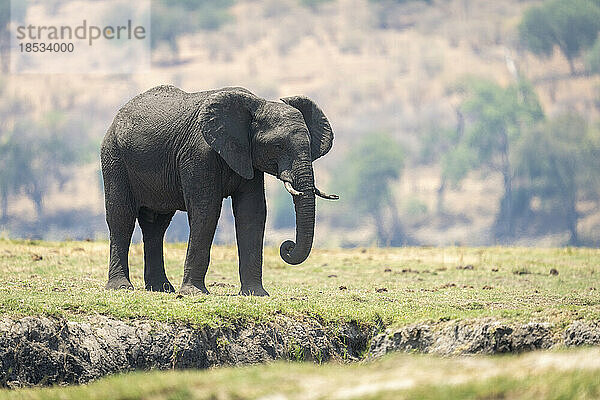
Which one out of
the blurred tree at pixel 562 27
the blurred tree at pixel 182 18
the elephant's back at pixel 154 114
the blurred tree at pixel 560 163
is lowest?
the elephant's back at pixel 154 114

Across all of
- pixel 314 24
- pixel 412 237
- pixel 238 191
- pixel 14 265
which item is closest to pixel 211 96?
pixel 238 191

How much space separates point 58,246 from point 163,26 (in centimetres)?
10676

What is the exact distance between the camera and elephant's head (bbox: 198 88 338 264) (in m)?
16.5

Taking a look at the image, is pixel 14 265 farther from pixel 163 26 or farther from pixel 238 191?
pixel 163 26

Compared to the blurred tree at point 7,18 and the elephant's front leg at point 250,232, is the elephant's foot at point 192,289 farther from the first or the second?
the blurred tree at point 7,18

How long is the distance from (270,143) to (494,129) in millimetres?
93446

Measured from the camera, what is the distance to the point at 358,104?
4589 inches

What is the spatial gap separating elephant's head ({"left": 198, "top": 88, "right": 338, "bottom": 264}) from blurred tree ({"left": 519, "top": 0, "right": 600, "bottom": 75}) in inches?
4166

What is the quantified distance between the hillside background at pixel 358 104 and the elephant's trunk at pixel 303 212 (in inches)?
2927

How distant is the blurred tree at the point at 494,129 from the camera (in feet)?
344

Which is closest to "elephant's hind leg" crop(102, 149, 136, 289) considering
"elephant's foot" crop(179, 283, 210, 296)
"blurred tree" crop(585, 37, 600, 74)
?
"elephant's foot" crop(179, 283, 210, 296)

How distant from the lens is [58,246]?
26.2m

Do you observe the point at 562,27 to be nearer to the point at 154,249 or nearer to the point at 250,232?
the point at 154,249

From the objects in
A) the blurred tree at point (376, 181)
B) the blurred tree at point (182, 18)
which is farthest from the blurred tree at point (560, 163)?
the blurred tree at point (182, 18)
